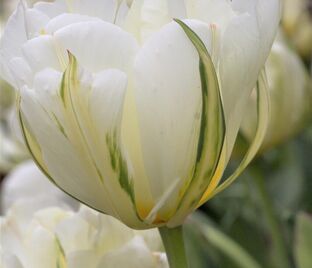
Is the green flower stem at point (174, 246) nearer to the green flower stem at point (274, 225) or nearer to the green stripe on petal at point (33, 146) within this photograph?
the green stripe on petal at point (33, 146)

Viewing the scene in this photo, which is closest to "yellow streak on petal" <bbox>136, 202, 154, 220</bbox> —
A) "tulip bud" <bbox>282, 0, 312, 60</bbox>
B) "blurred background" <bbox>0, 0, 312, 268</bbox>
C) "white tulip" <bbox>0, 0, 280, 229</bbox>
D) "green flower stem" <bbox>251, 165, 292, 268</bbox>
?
"white tulip" <bbox>0, 0, 280, 229</bbox>

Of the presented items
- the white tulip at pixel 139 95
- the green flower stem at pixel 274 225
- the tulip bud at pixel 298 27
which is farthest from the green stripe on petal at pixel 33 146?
the tulip bud at pixel 298 27

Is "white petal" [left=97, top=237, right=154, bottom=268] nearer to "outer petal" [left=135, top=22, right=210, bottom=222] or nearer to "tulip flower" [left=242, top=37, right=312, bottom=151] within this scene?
"outer petal" [left=135, top=22, right=210, bottom=222]

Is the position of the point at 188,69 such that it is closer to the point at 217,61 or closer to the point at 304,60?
the point at 217,61

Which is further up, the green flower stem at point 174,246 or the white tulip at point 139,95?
the white tulip at point 139,95

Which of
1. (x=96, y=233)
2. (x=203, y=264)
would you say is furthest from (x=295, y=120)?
(x=96, y=233)

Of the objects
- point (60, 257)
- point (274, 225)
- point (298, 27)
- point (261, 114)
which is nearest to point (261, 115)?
point (261, 114)

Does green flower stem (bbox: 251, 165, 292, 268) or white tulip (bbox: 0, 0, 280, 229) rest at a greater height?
white tulip (bbox: 0, 0, 280, 229)

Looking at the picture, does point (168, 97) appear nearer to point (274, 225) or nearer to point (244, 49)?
point (244, 49)
